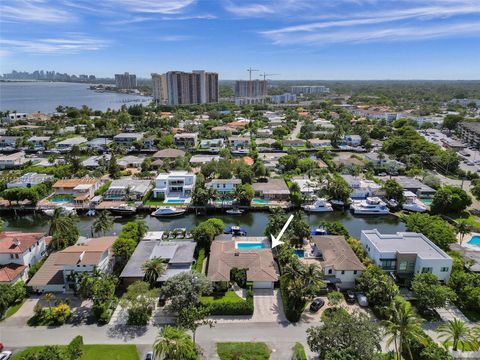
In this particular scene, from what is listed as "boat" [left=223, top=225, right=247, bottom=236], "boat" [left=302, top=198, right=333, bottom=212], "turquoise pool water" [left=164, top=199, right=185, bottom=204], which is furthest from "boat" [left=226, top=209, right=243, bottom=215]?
"boat" [left=302, top=198, right=333, bottom=212]

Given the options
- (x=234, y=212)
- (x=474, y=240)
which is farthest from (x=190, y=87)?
(x=474, y=240)

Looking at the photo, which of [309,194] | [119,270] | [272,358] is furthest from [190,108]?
[272,358]

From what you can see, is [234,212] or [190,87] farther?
[190,87]

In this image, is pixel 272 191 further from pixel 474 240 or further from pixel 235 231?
pixel 474 240

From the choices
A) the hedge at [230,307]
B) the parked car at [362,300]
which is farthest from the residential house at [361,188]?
the hedge at [230,307]

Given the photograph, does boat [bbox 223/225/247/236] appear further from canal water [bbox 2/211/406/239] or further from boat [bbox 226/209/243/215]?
boat [bbox 226/209/243/215]

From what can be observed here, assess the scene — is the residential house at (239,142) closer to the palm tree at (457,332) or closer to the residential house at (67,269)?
the residential house at (67,269)
